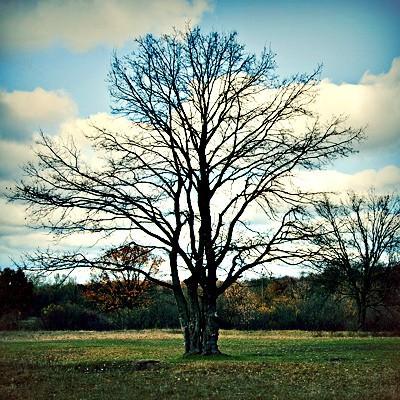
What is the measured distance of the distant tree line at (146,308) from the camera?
60844 mm

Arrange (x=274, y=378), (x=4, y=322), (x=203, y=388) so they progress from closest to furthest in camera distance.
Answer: (x=203, y=388) → (x=274, y=378) → (x=4, y=322)

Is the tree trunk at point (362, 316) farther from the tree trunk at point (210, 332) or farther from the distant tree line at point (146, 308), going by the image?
the tree trunk at point (210, 332)

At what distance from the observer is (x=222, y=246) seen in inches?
969

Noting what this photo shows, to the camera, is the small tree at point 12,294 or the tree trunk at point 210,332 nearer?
the tree trunk at point 210,332

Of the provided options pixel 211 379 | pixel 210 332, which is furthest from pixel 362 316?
pixel 211 379

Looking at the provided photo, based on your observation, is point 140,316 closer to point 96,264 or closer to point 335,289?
point 335,289

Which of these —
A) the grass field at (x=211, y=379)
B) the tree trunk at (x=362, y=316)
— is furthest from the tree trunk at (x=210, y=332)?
the tree trunk at (x=362, y=316)

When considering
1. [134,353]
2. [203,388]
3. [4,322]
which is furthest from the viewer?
[4,322]

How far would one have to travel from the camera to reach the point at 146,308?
64.6 metres

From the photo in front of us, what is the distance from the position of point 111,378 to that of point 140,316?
46.7 metres

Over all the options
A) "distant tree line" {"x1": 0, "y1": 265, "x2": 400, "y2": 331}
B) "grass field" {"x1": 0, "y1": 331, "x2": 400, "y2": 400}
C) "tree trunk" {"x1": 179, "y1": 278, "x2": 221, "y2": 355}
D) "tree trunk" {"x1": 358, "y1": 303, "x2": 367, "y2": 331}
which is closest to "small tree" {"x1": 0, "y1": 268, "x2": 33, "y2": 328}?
"distant tree line" {"x1": 0, "y1": 265, "x2": 400, "y2": 331}

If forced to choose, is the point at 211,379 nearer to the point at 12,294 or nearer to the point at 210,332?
the point at 210,332

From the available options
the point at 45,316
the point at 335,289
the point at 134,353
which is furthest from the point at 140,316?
the point at 134,353

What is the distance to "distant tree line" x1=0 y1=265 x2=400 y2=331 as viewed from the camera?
60.8m
